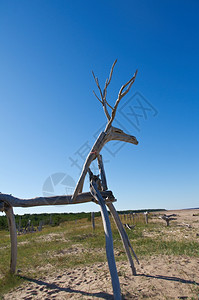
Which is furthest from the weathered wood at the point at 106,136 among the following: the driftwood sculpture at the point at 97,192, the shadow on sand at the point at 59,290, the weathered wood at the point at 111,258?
the shadow on sand at the point at 59,290

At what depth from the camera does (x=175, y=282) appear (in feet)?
14.6

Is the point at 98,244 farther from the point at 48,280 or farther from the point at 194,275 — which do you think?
the point at 194,275

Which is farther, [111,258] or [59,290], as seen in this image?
[59,290]

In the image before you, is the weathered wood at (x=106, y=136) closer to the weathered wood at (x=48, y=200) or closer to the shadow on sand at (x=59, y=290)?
the weathered wood at (x=48, y=200)

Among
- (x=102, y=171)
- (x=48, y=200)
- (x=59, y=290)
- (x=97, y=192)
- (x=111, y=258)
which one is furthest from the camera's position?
(x=48, y=200)

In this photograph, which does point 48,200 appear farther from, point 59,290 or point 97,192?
point 59,290

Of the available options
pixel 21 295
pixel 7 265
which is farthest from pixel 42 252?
pixel 21 295

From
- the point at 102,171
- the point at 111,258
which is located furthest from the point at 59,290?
the point at 102,171

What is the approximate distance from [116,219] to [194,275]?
7.89 feet

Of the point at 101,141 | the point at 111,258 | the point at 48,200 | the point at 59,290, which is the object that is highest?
the point at 101,141

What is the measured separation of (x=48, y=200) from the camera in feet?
16.2

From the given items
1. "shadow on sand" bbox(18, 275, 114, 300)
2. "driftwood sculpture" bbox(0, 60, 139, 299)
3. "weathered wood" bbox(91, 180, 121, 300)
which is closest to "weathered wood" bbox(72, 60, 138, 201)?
"driftwood sculpture" bbox(0, 60, 139, 299)

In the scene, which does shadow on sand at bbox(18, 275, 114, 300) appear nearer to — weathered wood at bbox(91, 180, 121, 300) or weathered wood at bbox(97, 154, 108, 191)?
weathered wood at bbox(91, 180, 121, 300)

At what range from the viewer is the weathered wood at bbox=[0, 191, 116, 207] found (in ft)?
14.6
